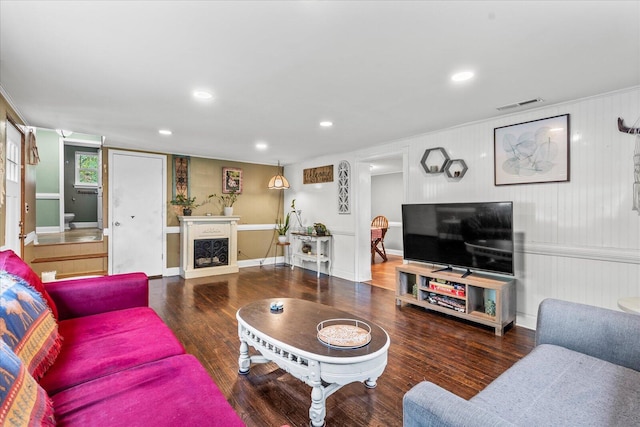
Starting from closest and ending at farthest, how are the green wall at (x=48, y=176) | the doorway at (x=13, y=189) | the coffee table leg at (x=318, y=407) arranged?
the coffee table leg at (x=318, y=407), the doorway at (x=13, y=189), the green wall at (x=48, y=176)

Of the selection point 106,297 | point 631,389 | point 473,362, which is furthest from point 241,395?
point 631,389

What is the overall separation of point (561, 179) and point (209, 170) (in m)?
5.37

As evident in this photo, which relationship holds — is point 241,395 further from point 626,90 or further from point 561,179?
point 626,90

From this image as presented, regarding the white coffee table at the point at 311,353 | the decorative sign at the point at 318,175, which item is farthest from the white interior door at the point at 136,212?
the white coffee table at the point at 311,353

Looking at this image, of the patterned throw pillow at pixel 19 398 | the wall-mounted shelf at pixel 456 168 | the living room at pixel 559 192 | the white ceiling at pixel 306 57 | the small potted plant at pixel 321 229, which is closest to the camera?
the patterned throw pillow at pixel 19 398

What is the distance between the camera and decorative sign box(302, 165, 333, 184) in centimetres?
562

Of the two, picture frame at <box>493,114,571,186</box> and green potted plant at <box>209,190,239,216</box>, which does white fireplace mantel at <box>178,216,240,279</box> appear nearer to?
green potted plant at <box>209,190,239,216</box>

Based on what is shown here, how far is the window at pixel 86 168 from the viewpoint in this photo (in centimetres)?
745

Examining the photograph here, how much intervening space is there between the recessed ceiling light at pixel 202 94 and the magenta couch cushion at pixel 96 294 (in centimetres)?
157

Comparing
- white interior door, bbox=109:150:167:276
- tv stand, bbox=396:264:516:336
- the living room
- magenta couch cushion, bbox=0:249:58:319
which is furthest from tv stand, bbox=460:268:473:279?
white interior door, bbox=109:150:167:276

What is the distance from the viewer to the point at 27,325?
1.33 m

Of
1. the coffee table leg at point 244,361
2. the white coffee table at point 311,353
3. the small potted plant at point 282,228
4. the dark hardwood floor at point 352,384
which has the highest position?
the small potted plant at point 282,228

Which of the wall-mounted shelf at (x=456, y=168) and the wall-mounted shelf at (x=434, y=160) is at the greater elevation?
the wall-mounted shelf at (x=434, y=160)

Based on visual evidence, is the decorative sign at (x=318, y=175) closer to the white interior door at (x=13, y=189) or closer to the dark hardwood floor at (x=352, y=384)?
the dark hardwood floor at (x=352, y=384)
